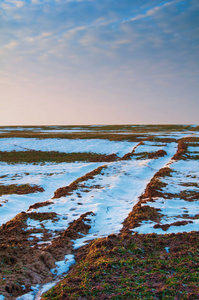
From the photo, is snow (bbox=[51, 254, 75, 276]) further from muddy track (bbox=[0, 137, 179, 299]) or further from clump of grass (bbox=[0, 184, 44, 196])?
clump of grass (bbox=[0, 184, 44, 196])

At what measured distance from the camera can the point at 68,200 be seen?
13.7 meters

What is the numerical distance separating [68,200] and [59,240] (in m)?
5.11

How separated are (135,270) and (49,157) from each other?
27028 millimetres

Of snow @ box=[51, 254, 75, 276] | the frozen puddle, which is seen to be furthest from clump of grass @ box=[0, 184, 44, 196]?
snow @ box=[51, 254, 75, 276]

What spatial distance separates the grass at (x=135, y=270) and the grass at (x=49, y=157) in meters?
22.2

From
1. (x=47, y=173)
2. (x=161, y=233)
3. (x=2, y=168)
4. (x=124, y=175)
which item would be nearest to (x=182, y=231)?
(x=161, y=233)

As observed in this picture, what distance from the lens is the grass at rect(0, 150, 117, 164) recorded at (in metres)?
29.8

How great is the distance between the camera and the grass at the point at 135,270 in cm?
532

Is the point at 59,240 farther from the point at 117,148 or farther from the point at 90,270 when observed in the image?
the point at 117,148

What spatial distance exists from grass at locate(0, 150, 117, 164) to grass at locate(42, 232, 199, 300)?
72.7 feet

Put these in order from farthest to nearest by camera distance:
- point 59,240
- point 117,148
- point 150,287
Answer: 1. point 117,148
2. point 59,240
3. point 150,287

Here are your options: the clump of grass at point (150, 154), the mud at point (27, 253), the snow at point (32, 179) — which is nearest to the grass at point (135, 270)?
the mud at point (27, 253)

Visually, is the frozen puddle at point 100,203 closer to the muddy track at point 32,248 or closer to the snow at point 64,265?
the snow at point 64,265

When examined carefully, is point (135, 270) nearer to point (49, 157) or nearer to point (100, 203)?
point (100, 203)
